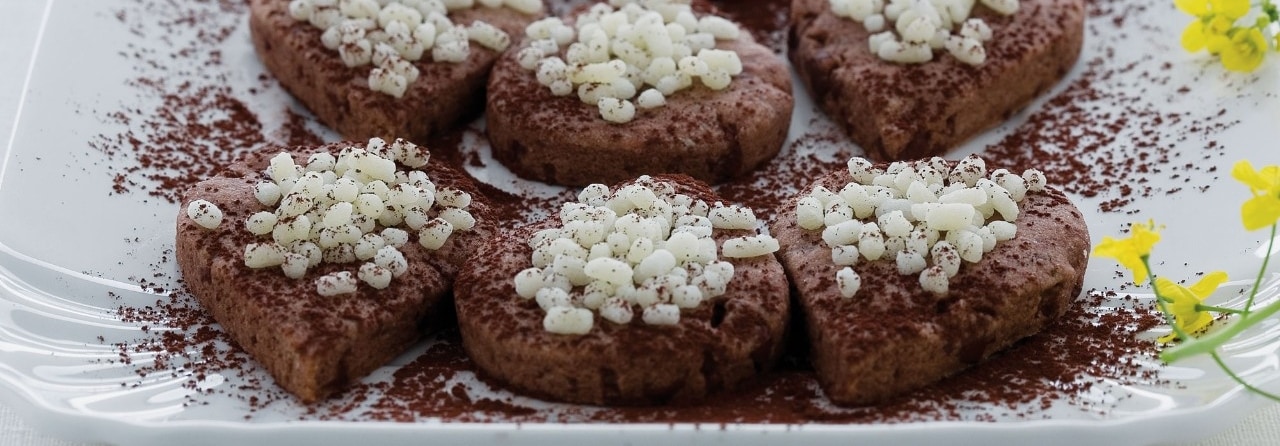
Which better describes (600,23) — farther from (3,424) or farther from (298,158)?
(3,424)

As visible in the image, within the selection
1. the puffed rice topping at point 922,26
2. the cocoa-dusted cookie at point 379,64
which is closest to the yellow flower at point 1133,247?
the puffed rice topping at point 922,26

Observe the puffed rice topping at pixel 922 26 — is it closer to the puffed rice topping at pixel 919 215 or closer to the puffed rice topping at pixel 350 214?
the puffed rice topping at pixel 919 215

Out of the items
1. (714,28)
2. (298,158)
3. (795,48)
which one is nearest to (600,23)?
(714,28)

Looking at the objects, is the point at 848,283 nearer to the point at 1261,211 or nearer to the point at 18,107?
the point at 1261,211

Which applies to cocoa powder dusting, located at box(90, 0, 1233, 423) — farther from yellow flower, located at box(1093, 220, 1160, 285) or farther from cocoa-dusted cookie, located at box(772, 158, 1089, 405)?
yellow flower, located at box(1093, 220, 1160, 285)

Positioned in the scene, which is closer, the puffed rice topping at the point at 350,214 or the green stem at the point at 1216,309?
the green stem at the point at 1216,309
